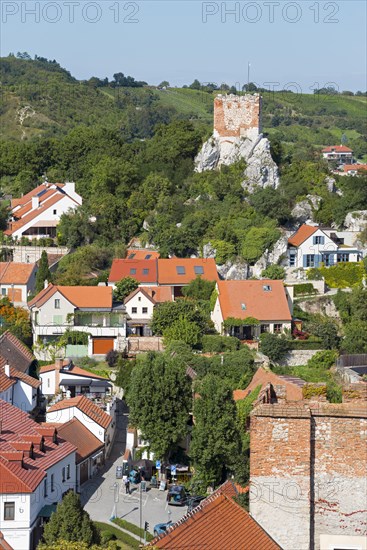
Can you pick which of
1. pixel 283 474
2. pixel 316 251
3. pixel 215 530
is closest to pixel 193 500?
pixel 215 530

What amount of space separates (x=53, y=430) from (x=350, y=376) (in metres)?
11.0

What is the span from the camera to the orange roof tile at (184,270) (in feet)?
131

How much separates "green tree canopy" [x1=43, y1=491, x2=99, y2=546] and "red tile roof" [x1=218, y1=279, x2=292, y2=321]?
17.9 metres

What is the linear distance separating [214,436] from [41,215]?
23.4 m

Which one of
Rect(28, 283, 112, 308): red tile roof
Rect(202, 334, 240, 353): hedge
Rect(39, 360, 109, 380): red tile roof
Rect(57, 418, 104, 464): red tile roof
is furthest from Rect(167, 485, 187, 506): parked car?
Rect(28, 283, 112, 308): red tile roof

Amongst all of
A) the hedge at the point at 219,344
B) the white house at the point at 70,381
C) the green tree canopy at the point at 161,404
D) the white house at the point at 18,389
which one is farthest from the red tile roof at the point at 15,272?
the green tree canopy at the point at 161,404

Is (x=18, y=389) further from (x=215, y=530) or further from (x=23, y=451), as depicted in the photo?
(x=215, y=530)

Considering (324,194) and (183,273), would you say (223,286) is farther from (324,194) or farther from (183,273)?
(324,194)

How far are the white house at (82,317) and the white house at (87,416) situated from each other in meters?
7.07

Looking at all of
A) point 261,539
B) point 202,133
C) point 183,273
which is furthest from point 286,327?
point 261,539

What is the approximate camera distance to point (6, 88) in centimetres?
9175

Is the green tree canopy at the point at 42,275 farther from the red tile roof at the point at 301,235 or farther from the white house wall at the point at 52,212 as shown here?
the red tile roof at the point at 301,235

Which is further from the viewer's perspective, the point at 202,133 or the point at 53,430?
the point at 202,133

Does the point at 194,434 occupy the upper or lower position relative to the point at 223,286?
lower
